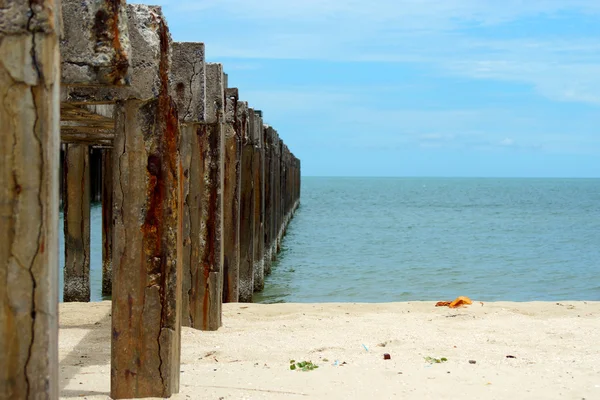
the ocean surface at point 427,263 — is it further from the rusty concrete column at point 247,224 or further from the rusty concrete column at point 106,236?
the rusty concrete column at point 247,224

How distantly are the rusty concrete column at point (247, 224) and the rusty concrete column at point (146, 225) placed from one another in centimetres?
610

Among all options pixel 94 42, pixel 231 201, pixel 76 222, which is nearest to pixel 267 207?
pixel 76 222

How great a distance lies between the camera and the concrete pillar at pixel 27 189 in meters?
2.54

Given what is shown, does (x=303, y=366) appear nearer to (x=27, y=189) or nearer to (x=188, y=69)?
(x=188, y=69)

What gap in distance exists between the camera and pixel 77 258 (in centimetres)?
1024

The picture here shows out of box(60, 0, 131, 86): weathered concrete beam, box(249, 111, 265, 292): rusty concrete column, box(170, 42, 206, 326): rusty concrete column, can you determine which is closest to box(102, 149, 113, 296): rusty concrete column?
box(249, 111, 265, 292): rusty concrete column

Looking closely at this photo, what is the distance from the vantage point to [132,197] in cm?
425

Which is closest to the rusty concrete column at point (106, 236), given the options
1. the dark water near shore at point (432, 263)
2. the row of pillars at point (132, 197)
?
the dark water near shore at point (432, 263)

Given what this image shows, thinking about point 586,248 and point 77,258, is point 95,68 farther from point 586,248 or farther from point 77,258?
point 586,248

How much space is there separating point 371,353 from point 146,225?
2.46m

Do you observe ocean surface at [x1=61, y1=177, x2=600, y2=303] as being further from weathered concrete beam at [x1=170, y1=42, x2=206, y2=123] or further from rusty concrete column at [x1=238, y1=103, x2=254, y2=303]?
A: weathered concrete beam at [x1=170, y1=42, x2=206, y2=123]

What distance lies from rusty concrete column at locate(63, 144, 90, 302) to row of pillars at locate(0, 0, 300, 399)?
2107 mm

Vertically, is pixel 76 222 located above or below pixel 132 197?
below

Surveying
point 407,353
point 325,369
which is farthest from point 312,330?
point 325,369
